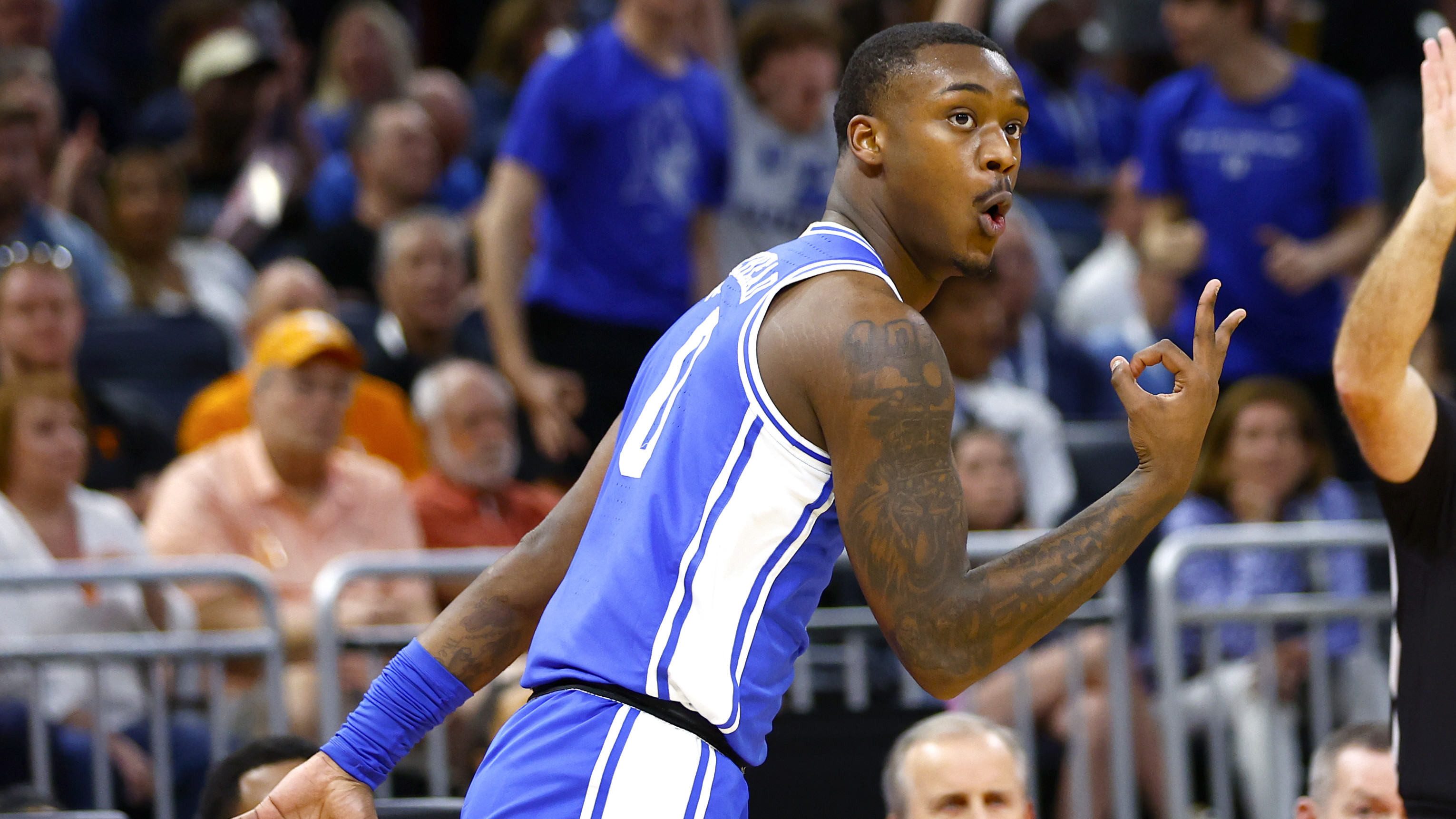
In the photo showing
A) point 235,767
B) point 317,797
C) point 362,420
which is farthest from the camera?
point 362,420

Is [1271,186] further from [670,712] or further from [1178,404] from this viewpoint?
[670,712]

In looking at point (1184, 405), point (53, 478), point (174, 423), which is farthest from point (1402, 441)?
point (174, 423)

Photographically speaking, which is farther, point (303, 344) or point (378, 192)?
point (378, 192)

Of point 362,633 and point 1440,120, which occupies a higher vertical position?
point 1440,120

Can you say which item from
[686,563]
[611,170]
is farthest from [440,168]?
[686,563]

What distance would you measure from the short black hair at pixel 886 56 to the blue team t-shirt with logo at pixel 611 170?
3.99 meters

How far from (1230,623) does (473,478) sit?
2.69 m

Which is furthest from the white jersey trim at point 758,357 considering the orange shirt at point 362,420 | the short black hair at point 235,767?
the orange shirt at point 362,420

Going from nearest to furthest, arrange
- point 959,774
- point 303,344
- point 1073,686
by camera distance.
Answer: point 959,774 → point 1073,686 → point 303,344

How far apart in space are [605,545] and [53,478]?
12.3 ft

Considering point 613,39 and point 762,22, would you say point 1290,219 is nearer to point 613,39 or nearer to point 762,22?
point 762,22

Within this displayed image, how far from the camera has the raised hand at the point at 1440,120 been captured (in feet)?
12.7

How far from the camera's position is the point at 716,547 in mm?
2613

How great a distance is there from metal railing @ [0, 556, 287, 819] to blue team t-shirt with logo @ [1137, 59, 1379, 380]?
3.89 m
